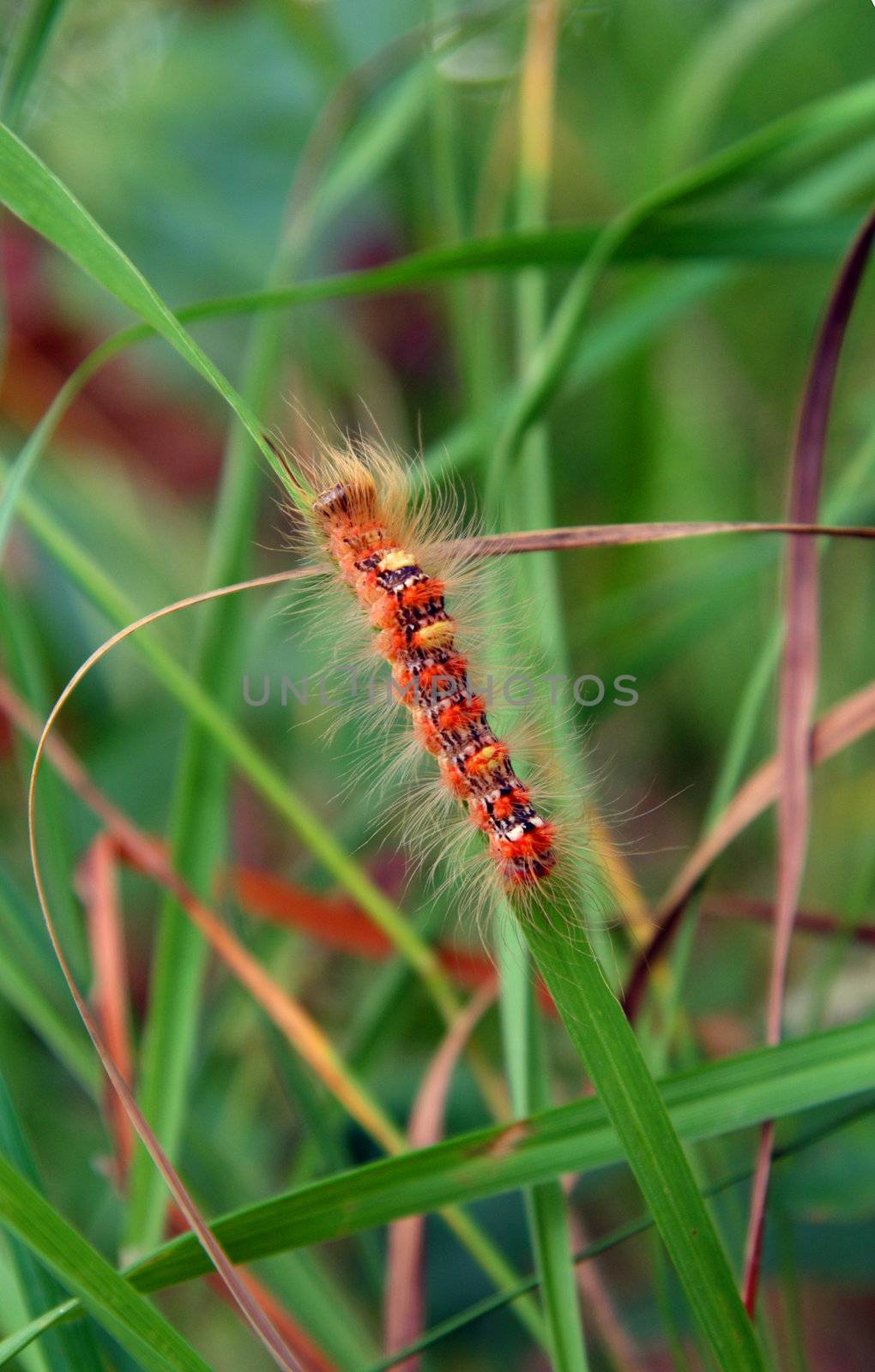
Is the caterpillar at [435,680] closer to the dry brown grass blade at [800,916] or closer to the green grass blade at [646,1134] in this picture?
the green grass blade at [646,1134]

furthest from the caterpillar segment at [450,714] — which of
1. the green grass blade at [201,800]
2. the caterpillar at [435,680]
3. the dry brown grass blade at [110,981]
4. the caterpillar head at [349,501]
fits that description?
the dry brown grass blade at [110,981]

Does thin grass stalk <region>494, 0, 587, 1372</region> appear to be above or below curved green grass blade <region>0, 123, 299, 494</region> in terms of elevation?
below

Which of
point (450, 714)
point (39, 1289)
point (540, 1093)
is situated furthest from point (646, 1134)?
point (39, 1289)

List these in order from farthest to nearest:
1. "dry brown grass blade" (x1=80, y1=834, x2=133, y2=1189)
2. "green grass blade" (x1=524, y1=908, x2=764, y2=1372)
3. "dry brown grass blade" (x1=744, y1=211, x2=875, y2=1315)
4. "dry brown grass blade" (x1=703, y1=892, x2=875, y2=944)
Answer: "dry brown grass blade" (x1=703, y1=892, x2=875, y2=944), "dry brown grass blade" (x1=80, y1=834, x2=133, y2=1189), "dry brown grass blade" (x1=744, y1=211, x2=875, y2=1315), "green grass blade" (x1=524, y1=908, x2=764, y2=1372)

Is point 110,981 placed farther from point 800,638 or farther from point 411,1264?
point 800,638

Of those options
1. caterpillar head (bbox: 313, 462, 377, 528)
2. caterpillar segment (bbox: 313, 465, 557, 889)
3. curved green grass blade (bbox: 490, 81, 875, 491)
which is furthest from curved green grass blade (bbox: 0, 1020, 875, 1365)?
curved green grass blade (bbox: 490, 81, 875, 491)

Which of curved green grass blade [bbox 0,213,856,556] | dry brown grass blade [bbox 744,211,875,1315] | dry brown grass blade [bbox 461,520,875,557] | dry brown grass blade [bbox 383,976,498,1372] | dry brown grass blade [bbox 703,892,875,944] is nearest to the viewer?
dry brown grass blade [bbox 461,520,875,557]

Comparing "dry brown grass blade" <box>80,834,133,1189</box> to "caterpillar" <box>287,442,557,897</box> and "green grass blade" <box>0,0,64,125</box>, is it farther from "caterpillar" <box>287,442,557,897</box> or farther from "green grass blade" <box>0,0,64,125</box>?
"green grass blade" <box>0,0,64,125</box>
